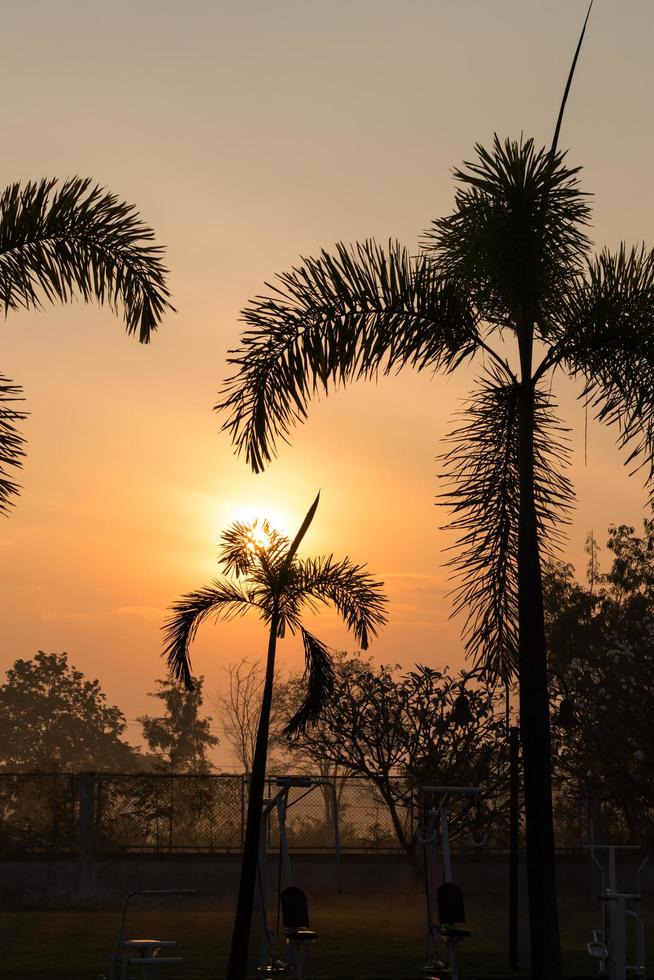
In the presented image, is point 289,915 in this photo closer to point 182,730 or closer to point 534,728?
point 534,728

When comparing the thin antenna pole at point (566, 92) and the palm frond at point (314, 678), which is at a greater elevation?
the thin antenna pole at point (566, 92)

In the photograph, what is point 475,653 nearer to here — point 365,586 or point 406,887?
point 365,586

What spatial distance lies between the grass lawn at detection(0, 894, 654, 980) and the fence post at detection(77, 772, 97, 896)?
1293 mm

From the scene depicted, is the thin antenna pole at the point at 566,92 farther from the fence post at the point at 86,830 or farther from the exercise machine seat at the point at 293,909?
A: the fence post at the point at 86,830

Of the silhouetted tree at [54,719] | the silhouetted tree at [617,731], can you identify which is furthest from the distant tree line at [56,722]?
the silhouetted tree at [617,731]

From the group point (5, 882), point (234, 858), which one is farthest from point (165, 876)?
point (5, 882)

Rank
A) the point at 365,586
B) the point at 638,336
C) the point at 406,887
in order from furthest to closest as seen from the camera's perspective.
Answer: the point at 406,887 → the point at 365,586 → the point at 638,336

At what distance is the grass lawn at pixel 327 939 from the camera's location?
13953mm

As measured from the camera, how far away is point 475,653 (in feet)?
36.4

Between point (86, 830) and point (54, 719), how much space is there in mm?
56680

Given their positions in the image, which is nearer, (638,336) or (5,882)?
(638,336)

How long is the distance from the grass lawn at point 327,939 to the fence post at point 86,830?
4.24 ft

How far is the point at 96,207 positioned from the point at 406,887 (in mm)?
18017

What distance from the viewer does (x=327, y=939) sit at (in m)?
17.2
